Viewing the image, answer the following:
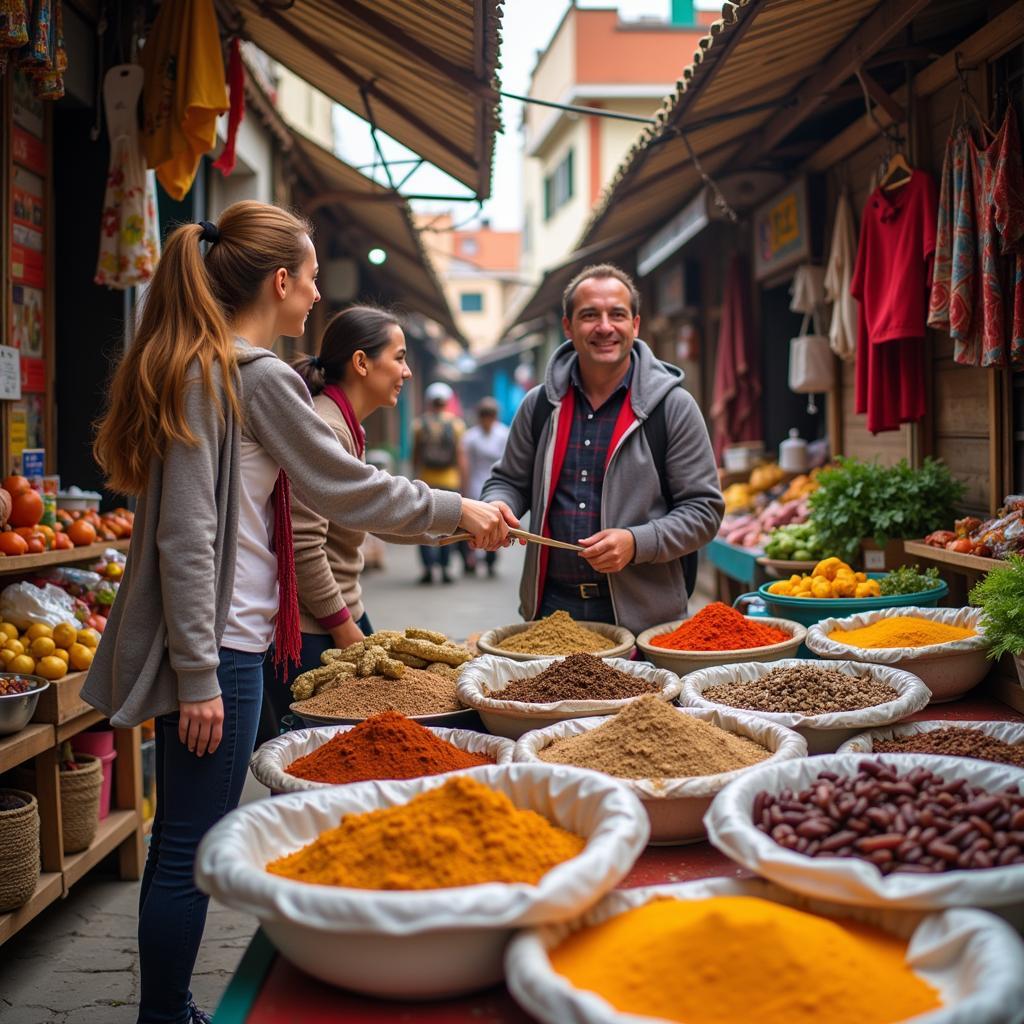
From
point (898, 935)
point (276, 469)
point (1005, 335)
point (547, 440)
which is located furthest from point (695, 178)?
point (898, 935)

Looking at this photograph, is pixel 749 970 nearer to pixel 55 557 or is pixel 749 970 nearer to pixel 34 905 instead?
pixel 34 905

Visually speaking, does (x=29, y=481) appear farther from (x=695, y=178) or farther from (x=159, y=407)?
(x=695, y=178)

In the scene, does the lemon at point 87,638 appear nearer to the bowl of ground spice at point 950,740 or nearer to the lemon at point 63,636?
the lemon at point 63,636

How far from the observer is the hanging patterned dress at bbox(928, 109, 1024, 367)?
4066 mm

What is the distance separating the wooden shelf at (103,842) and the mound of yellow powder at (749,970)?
123 inches

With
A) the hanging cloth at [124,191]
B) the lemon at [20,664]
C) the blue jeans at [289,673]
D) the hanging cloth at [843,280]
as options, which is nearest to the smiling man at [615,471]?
the blue jeans at [289,673]

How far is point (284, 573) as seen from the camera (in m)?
2.64

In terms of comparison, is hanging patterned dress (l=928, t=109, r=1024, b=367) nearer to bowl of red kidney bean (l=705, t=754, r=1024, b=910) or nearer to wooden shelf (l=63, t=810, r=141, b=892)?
bowl of red kidney bean (l=705, t=754, r=1024, b=910)

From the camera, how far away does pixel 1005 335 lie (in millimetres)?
4285

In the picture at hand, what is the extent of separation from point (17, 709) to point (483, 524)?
6.04 feet

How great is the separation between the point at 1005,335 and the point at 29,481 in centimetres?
394

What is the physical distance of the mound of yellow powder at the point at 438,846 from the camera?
160 cm

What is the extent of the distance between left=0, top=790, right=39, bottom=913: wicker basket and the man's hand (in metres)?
2.08

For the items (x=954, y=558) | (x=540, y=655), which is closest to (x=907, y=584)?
(x=954, y=558)
